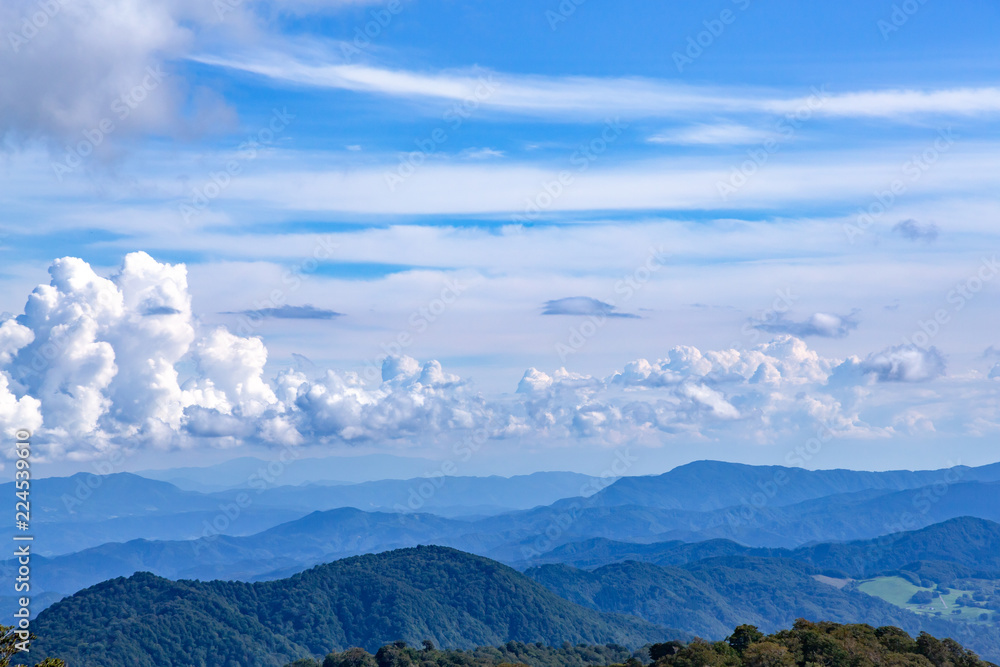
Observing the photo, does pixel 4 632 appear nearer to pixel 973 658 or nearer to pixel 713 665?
pixel 713 665

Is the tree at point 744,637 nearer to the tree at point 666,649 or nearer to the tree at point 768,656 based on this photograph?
the tree at point 666,649

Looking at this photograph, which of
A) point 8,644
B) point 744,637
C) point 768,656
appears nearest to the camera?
point 8,644

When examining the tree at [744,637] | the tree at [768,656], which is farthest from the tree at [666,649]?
the tree at [768,656]

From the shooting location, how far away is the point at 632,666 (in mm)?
154750

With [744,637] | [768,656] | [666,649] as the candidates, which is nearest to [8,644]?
[768,656]

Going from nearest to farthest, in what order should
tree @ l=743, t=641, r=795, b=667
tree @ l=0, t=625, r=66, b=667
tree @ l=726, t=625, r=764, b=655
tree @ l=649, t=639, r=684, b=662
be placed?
tree @ l=0, t=625, r=66, b=667
tree @ l=743, t=641, r=795, b=667
tree @ l=726, t=625, r=764, b=655
tree @ l=649, t=639, r=684, b=662

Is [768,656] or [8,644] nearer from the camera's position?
[8,644]

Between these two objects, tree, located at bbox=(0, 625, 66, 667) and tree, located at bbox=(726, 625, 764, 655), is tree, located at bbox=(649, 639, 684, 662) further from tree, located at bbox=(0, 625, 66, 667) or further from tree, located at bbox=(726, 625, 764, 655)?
tree, located at bbox=(0, 625, 66, 667)

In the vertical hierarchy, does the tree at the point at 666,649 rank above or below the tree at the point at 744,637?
below

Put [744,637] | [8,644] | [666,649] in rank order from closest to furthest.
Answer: [8,644] → [744,637] → [666,649]

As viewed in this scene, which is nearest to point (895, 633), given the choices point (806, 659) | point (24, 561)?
point (806, 659)

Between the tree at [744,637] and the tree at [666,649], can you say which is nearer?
the tree at [744,637]

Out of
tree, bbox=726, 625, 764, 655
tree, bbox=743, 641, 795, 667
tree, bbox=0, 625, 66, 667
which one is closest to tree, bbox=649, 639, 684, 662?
tree, bbox=726, 625, 764, 655

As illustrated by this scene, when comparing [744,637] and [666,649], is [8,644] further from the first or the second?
[666,649]
